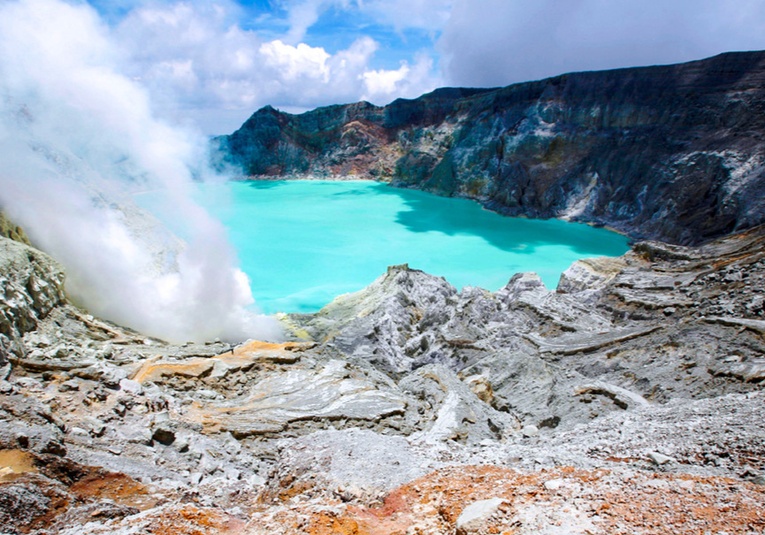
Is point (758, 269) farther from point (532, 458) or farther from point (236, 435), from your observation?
point (236, 435)

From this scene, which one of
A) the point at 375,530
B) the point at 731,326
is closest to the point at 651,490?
the point at 375,530

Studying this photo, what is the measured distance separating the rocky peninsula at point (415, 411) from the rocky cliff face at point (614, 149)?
10080 millimetres

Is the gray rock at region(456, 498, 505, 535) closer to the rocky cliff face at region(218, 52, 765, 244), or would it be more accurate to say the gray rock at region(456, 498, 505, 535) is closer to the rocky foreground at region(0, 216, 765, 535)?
the rocky foreground at region(0, 216, 765, 535)

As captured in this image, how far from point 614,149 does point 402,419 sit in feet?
122

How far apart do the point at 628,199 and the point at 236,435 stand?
115ft

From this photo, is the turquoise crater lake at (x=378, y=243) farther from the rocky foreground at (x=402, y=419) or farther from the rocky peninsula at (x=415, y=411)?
the rocky foreground at (x=402, y=419)

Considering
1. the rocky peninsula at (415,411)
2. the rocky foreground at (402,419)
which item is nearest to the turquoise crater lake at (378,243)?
the rocky peninsula at (415,411)

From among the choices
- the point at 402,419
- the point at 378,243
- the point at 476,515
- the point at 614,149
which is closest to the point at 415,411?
the point at 402,419

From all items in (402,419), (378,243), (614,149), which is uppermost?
(614,149)

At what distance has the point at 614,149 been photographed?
1529 inches

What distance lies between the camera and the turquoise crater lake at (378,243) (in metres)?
25.1

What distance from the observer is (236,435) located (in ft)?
25.5

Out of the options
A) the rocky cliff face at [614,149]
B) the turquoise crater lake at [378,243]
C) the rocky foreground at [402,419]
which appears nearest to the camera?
the rocky foreground at [402,419]

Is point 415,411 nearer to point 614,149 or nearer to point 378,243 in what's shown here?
point 378,243
